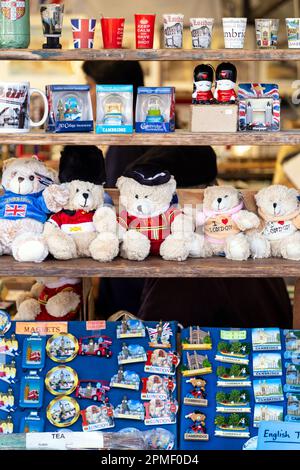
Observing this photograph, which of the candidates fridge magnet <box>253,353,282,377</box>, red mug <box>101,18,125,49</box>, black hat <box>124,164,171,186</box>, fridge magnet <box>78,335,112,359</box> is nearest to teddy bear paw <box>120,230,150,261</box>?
black hat <box>124,164,171,186</box>

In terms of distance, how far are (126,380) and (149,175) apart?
672mm

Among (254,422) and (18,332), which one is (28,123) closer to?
(18,332)

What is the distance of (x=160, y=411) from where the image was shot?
8.96 feet

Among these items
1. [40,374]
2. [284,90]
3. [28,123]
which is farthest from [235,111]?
[284,90]

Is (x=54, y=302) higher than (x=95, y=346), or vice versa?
(x=54, y=302)

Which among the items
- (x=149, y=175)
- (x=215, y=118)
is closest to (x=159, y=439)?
(x=149, y=175)

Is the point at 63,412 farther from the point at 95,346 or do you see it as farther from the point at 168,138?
the point at 168,138

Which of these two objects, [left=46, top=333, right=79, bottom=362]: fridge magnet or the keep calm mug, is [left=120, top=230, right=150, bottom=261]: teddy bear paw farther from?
the keep calm mug

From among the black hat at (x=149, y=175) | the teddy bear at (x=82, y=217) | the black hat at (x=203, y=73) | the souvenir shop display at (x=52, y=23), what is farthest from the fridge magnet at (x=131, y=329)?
the souvenir shop display at (x=52, y=23)

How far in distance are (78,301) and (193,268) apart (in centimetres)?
60

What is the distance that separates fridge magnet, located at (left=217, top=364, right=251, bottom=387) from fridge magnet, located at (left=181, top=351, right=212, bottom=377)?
41 millimetres

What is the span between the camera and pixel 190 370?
276 cm

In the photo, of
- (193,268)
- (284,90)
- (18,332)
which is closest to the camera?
(193,268)

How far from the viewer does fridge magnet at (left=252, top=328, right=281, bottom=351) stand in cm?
279
